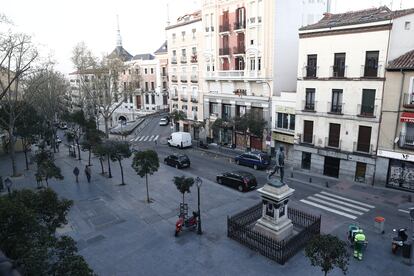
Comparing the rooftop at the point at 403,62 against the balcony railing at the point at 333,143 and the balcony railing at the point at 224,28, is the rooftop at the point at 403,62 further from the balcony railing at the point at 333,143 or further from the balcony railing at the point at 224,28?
the balcony railing at the point at 224,28

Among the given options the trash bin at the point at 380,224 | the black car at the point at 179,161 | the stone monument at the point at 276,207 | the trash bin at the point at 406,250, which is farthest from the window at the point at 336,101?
the black car at the point at 179,161

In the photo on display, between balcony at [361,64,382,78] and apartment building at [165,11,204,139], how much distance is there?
22.7m

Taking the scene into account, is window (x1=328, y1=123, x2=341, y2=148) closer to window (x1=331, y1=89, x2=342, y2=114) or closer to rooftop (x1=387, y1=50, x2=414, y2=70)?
window (x1=331, y1=89, x2=342, y2=114)

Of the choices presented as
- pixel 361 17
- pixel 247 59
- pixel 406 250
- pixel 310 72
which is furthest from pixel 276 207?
pixel 247 59

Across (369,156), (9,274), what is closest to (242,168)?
(369,156)

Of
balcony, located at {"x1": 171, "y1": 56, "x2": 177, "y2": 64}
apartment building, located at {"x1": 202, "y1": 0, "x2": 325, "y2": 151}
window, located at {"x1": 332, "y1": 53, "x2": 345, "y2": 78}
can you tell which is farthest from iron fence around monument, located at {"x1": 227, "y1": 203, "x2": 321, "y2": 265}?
balcony, located at {"x1": 171, "y1": 56, "x2": 177, "y2": 64}

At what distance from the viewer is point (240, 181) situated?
944 inches

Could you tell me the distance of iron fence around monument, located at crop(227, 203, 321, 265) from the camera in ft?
47.5

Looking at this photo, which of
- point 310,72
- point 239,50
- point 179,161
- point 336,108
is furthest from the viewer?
point 239,50

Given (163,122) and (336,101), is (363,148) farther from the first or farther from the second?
(163,122)

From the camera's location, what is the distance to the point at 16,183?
27609mm

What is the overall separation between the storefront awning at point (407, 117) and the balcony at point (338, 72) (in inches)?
214

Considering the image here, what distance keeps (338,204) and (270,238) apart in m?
8.53

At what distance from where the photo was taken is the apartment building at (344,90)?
78.1 ft
